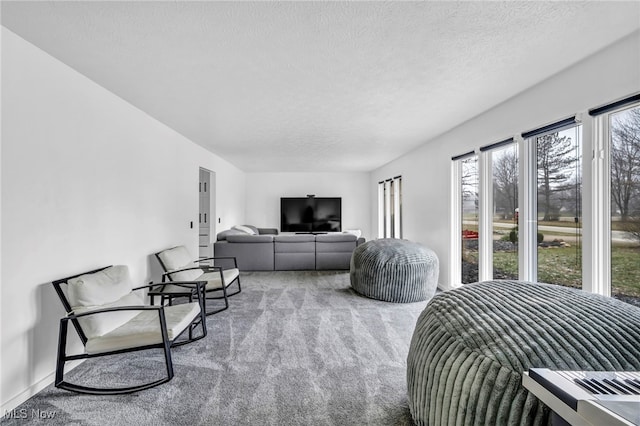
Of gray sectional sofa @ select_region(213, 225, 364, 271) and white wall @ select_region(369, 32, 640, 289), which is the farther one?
gray sectional sofa @ select_region(213, 225, 364, 271)

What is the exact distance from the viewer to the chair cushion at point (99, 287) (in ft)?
7.30

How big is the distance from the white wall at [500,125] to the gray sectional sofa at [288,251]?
145 cm

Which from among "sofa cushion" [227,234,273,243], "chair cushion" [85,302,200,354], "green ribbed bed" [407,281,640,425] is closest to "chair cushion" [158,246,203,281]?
"chair cushion" [85,302,200,354]

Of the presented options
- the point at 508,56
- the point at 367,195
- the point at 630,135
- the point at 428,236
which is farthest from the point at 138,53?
the point at 367,195

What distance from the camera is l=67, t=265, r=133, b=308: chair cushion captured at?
2227 millimetres

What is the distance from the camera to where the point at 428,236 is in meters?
5.24

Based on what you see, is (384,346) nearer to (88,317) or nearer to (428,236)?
(88,317)

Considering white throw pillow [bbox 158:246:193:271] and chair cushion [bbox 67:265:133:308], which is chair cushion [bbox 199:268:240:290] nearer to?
white throw pillow [bbox 158:246:193:271]

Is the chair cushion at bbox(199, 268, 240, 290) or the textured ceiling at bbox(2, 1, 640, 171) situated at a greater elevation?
the textured ceiling at bbox(2, 1, 640, 171)

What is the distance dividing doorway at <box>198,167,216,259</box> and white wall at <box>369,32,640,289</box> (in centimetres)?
403

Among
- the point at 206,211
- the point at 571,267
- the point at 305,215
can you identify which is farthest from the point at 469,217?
the point at 305,215

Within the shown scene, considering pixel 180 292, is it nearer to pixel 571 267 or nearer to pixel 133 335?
pixel 133 335

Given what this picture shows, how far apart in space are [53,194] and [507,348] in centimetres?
301

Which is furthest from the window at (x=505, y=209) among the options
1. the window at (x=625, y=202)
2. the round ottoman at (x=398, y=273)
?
the window at (x=625, y=202)
